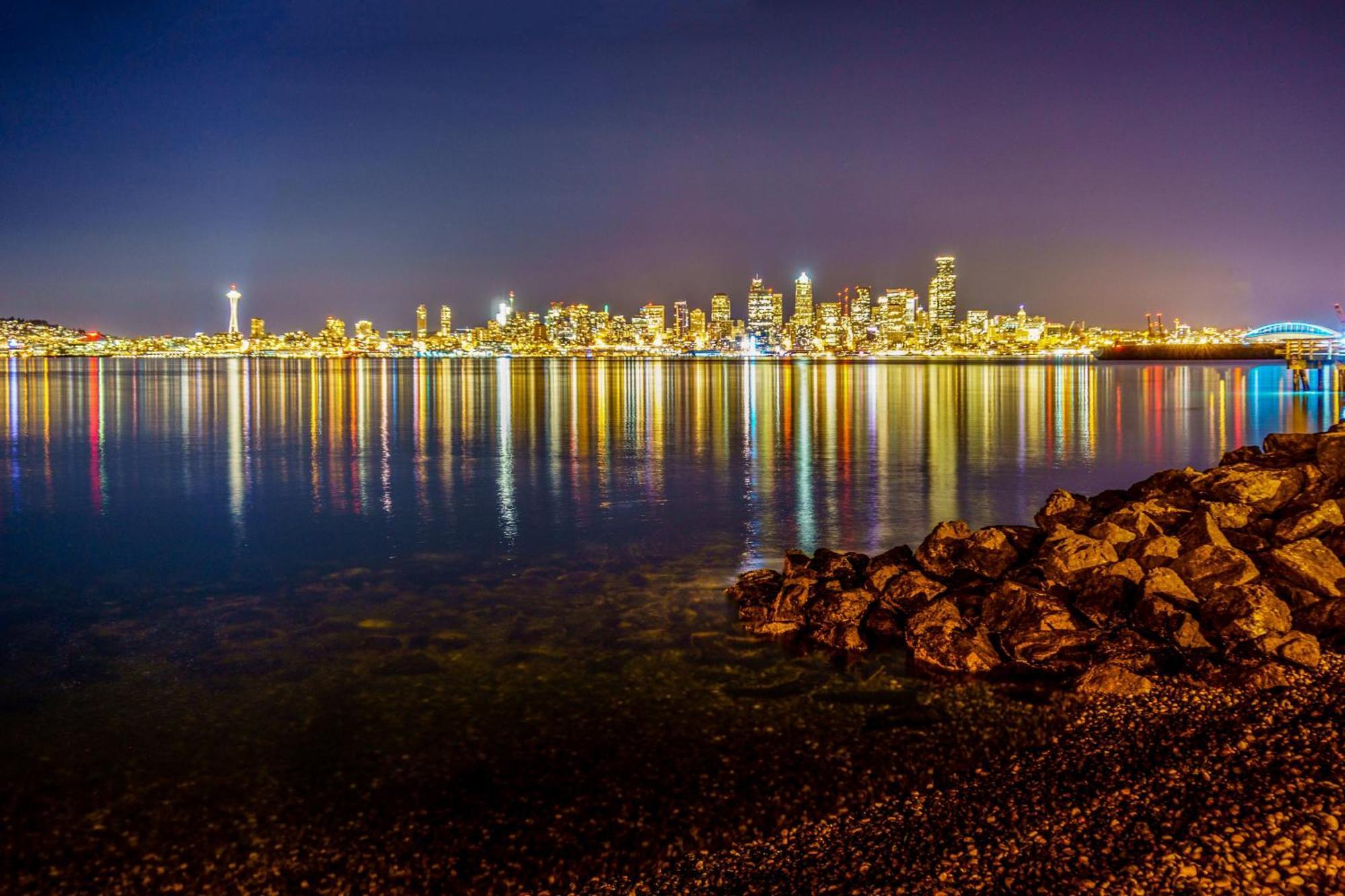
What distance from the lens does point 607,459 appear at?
1162 inches

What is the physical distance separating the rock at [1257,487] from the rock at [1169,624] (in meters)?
3.67

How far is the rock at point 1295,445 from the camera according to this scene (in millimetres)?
14562

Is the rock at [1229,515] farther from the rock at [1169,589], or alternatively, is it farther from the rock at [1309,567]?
the rock at [1169,589]

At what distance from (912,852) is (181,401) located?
6507 centimetres

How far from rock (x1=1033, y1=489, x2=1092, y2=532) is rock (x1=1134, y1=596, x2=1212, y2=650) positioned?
9.62ft

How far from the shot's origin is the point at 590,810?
7.02 meters

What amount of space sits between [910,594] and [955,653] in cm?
149

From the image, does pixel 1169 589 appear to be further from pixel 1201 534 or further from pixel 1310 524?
pixel 1310 524

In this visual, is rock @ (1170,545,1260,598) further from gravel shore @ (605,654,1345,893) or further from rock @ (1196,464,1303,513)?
gravel shore @ (605,654,1345,893)

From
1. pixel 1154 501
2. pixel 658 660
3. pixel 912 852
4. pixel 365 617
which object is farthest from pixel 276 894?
pixel 1154 501

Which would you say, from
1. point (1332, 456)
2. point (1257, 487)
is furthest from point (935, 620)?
point (1332, 456)

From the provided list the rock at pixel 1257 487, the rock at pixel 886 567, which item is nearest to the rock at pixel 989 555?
the rock at pixel 886 567

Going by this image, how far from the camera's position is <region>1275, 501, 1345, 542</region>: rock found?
1195 centimetres

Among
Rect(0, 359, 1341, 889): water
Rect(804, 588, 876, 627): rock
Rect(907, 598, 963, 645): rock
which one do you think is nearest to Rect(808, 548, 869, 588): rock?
Rect(804, 588, 876, 627): rock
